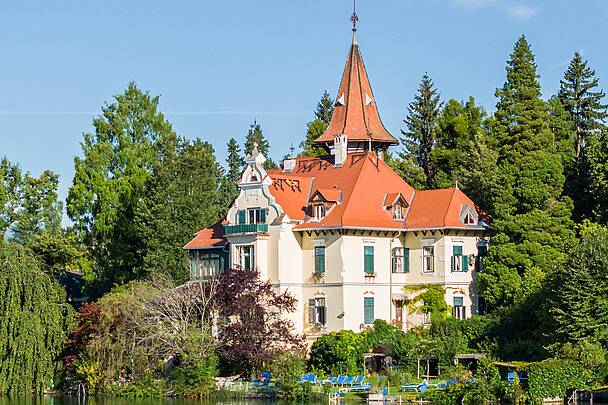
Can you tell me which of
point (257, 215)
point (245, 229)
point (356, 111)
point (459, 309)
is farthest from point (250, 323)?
point (356, 111)

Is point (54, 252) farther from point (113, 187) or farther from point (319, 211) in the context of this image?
point (319, 211)

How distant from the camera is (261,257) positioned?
5716 centimetres

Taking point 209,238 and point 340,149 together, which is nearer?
point 340,149

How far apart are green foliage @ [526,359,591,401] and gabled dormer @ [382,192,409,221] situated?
558 inches

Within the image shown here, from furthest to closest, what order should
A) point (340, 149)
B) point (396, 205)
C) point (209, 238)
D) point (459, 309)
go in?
point (209, 238) < point (340, 149) < point (396, 205) < point (459, 309)

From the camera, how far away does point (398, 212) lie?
190 feet

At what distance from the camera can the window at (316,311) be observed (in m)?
56.8

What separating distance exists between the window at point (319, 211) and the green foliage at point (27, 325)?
11.9 meters

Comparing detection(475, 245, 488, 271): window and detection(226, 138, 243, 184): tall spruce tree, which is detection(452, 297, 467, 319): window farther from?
detection(226, 138, 243, 184): tall spruce tree

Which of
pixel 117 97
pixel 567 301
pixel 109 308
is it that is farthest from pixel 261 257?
pixel 117 97

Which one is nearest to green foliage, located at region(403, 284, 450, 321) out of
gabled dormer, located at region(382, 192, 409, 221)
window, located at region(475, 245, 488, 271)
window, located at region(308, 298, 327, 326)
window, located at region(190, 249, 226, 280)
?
window, located at region(475, 245, 488, 271)

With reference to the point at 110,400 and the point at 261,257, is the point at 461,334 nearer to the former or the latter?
the point at 261,257

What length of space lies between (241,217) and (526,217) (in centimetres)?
1270

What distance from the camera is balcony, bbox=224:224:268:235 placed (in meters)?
57.2
